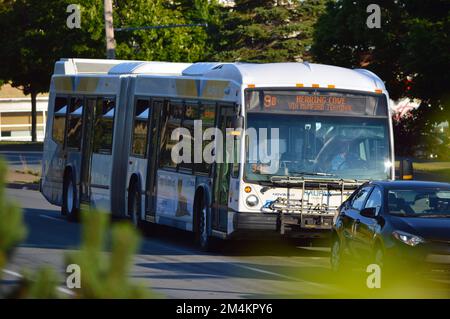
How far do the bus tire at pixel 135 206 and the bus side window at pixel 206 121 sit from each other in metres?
2.62

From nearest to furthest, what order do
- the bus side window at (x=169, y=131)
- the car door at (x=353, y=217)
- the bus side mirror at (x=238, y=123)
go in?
the car door at (x=353, y=217) < the bus side mirror at (x=238, y=123) < the bus side window at (x=169, y=131)

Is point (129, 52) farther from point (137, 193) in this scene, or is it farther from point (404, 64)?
point (137, 193)

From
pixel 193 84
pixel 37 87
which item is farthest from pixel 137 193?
pixel 37 87

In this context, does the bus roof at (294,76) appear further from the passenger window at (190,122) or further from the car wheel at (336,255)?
the car wheel at (336,255)

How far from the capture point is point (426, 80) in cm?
3853

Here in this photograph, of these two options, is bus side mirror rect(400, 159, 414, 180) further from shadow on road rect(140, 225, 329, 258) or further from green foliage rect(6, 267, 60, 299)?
green foliage rect(6, 267, 60, 299)

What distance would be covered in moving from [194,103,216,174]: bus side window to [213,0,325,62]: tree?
49.6 meters

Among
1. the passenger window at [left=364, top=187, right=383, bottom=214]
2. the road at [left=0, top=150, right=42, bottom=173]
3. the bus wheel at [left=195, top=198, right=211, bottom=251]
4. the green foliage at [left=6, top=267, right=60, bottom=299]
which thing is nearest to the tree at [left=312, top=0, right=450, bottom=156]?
the road at [left=0, top=150, right=42, bottom=173]

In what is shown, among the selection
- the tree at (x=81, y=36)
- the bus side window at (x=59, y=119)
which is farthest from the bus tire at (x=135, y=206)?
the tree at (x=81, y=36)

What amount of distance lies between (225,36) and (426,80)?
107 ft

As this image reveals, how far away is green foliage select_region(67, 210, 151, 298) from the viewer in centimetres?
354

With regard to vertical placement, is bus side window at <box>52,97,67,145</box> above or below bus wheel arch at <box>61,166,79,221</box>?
above

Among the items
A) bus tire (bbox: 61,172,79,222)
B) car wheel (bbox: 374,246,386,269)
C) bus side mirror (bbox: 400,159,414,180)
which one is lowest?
bus tire (bbox: 61,172,79,222)

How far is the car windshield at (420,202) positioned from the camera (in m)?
14.3
